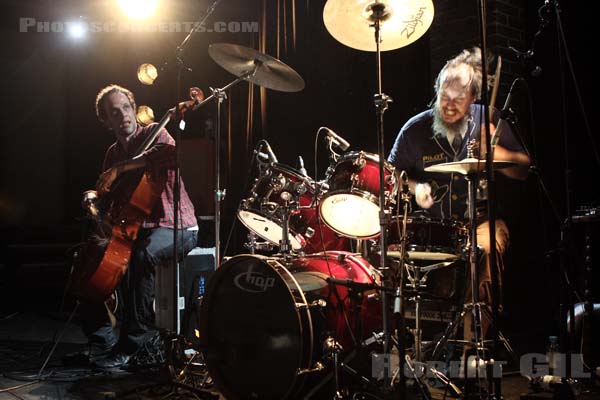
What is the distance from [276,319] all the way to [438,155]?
6.63 feet

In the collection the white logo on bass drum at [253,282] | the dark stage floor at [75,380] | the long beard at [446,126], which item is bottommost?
the dark stage floor at [75,380]

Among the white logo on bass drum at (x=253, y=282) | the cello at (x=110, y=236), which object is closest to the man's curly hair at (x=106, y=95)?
the cello at (x=110, y=236)

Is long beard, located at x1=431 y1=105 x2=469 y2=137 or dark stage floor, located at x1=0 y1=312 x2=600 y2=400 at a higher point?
long beard, located at x1=431 y1=105 x2=469 y2=137

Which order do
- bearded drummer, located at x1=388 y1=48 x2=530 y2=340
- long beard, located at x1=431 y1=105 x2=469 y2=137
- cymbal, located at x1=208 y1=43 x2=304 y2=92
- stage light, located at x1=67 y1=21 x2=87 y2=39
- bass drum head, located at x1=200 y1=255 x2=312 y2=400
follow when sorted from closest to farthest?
1. bass drum head, located at x1=200 y1=255 x2=312 y2=400
2. cymbal, located at x1=208 y1=43 x2=304 y2=92
3. bearded drummer, located at x1=388 y1=48 x2=530 y2=340
4. long beard, located at x1=431 y1=105 x2=469 y2=137
5. stage light, located at x1=67 y1=21 x2=87 y2=39

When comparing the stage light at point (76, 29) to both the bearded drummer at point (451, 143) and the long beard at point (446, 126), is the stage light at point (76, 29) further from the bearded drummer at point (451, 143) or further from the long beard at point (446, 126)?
the long beard at point (446, 126)

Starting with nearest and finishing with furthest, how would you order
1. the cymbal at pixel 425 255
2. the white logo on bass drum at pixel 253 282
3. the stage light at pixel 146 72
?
1. the white logo on bass drum at pixel 253 282
2. the cymbal at pixel 425 255
3. the stage light at pixel 146 72

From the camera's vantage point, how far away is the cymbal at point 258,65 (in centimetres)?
381

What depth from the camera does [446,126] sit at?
14.1ft

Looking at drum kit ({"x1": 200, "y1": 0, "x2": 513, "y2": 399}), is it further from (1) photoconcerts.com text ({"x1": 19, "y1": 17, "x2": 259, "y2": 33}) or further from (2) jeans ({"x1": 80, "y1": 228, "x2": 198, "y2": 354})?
(1) photoconcerts.com text ({"x1": 19, "y1": 17, "x2": 259, "y2": 33})

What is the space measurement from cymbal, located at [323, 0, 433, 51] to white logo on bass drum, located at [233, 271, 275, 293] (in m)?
1.54

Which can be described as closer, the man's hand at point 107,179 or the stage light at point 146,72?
the stage light at point 146,72

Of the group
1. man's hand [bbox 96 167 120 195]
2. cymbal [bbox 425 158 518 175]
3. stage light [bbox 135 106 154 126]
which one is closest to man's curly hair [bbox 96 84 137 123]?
stage light [bbox 135 106 154 126]

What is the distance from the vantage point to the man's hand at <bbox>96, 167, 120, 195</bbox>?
4.40 metres

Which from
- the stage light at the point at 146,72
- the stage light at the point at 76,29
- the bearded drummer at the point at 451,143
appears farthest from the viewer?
the stage light at the point at 76,29
